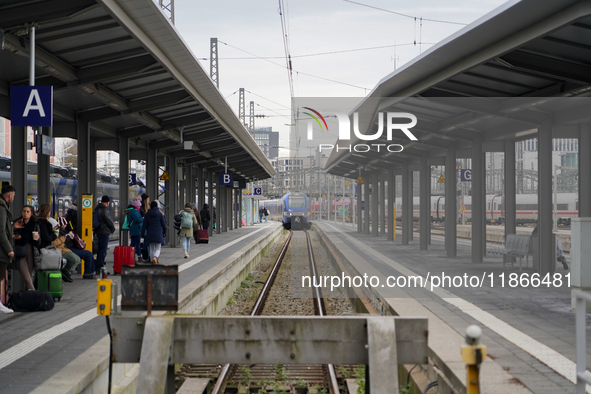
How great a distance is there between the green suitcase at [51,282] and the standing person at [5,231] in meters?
1.16

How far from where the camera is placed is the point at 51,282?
9.44 m

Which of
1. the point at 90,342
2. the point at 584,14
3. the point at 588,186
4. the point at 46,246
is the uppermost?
the point at 584,14

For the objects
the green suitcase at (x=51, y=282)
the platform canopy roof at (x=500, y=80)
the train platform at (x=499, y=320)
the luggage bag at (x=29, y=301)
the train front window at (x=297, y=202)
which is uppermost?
the platform canopy roof at (x=500, y=80)

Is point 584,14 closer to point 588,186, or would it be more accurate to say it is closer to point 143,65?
point 143,65

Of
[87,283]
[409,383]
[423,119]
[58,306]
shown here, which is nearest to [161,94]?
[87,283]

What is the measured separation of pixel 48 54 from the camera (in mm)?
8633

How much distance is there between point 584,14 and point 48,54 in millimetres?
6670

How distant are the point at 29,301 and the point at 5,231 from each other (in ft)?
4.26

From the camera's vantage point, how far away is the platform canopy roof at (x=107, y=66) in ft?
22.7

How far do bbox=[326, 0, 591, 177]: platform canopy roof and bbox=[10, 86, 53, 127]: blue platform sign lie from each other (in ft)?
16.6

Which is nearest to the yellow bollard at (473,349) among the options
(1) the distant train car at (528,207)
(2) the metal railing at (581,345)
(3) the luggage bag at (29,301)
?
(2) the metal railing at (581,345)

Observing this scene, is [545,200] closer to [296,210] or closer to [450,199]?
[450,199]

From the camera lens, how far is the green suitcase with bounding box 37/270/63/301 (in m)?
9.38

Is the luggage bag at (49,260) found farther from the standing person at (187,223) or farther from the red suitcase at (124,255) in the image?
the standing person at (187,223)
